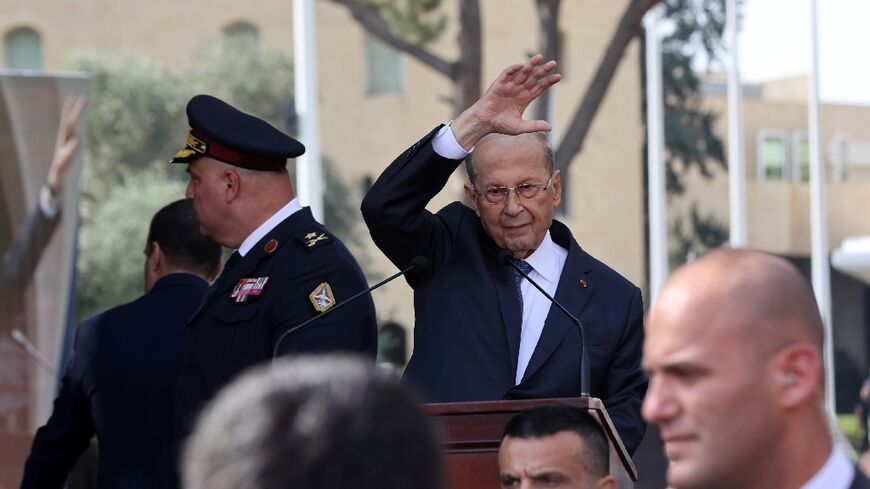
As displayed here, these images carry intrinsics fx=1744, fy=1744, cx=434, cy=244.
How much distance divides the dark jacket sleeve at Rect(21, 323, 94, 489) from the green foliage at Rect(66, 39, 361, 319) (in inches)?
1033

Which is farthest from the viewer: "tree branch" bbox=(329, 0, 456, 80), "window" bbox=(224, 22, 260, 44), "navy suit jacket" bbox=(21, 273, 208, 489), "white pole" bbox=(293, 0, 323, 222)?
"window" bbox=(224, 22, 260, 44)

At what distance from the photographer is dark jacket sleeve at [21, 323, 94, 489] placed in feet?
19.1

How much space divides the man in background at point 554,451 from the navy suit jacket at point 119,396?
1793mm

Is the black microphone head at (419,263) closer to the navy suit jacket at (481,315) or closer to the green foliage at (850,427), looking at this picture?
the navy suit jacket at (481,315)

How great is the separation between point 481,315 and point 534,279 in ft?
0.74

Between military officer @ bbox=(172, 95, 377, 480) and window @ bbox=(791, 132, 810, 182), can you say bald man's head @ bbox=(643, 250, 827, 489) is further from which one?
window @ bbox=(791, 132, 810, 182)

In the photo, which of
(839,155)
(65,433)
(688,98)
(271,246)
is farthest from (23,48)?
(271,246)

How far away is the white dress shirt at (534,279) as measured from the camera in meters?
4.89

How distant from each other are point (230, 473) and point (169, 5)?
1557 inches

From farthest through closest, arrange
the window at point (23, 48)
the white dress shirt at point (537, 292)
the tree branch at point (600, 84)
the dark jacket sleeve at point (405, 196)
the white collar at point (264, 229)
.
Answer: the window at point (23, 48) < the tree branch at point (600, 84) < the white collar at point (264, 229) < the white dress shirt at point (537, 292) < the dark jacket sleeve at point (405, 196)

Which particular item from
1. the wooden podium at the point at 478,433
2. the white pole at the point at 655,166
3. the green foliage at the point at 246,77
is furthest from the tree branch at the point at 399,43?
the green foliage at the point at 246,77

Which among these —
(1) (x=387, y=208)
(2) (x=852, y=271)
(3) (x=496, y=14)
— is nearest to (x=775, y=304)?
(1) (x=387, y=208)

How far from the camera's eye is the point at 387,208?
15.9ft

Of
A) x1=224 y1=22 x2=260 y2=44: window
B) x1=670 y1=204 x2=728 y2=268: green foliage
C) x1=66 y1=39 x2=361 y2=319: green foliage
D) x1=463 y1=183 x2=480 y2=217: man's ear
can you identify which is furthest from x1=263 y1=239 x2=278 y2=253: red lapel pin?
x1=224 y1=22 x2=260 y2=44: window
